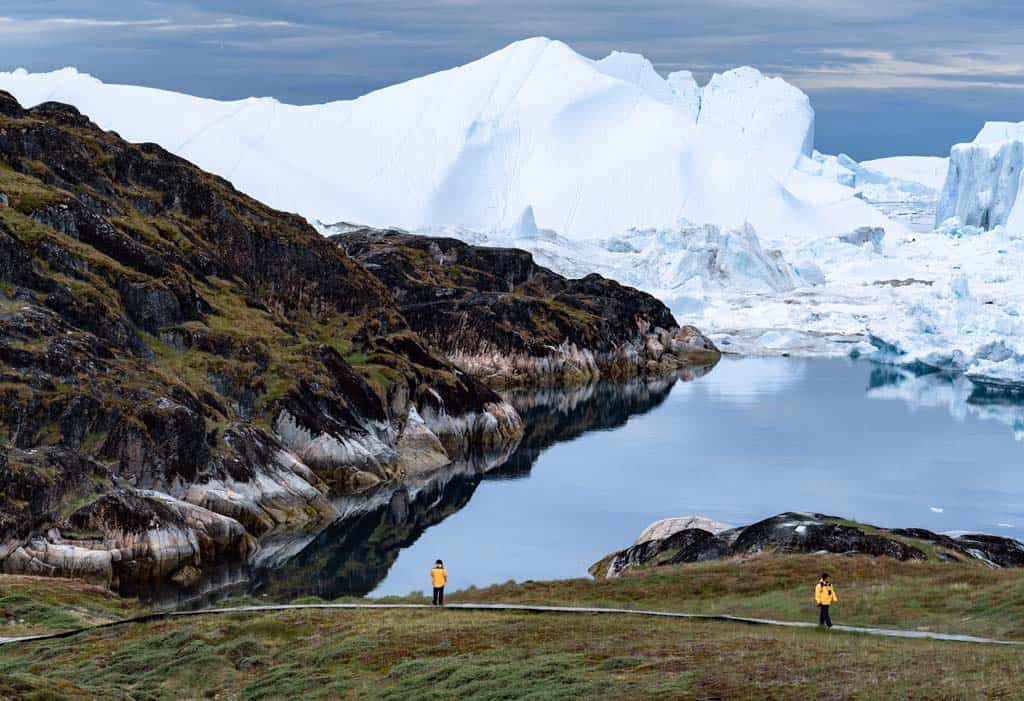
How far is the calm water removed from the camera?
269 feet

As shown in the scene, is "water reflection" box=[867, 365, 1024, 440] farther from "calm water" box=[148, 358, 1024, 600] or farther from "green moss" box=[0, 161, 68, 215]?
"green moss" box=[0, 161, 68, 215]

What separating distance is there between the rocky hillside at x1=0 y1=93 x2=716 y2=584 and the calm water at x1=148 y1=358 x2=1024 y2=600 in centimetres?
496

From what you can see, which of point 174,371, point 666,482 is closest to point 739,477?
point 666,482

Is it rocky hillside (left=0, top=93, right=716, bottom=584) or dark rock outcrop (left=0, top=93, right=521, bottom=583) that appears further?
dark rock outcrop (left=0, top=93, right=521, bottom=583)

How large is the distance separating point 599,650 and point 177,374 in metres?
68.1

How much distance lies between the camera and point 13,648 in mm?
46000

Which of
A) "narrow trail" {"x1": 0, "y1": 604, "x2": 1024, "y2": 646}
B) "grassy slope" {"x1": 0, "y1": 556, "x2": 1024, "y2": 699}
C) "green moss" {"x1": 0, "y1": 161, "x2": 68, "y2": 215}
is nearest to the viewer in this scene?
"grassy slope" {"x1": 0, "y1": 556, "x2": 1024, "y2": 699}

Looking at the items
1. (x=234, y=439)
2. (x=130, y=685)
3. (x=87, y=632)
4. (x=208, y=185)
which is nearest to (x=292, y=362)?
(x=234, y=439)

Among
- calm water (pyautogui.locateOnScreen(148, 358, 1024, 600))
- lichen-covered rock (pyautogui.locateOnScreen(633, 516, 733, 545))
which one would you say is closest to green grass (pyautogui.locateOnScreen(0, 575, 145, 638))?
calm water (pyautogui.locateOnScreen(148, 358, 1024, 600))

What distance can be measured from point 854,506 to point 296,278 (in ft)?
207

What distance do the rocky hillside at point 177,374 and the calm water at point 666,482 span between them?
496 centimetres

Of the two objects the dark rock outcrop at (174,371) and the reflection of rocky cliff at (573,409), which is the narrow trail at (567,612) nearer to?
the dark rock outcrop at (174,371)

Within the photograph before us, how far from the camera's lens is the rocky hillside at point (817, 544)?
61375 mm

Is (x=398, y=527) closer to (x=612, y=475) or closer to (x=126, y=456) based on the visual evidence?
(x=126, y=456)
